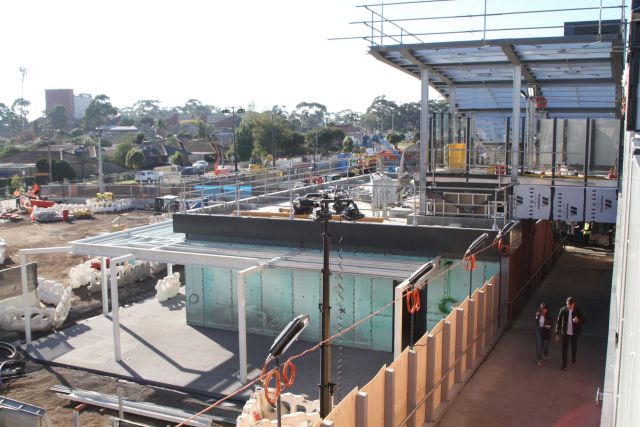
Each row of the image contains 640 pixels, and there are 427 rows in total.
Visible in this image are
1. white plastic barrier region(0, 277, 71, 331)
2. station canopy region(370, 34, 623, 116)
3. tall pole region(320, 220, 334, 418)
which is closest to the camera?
tall pole region(320, 220, 334, 418)

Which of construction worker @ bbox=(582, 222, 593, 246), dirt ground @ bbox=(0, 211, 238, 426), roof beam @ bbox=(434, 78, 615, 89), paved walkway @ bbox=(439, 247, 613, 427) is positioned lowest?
dirt ground @ bbox=(0, 211, 238, 426)

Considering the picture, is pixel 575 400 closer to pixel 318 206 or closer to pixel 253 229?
pixel 318 206

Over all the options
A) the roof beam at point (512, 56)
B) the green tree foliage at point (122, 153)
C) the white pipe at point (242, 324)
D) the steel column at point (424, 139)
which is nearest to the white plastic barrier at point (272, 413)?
the white pipe at point (242, 324)

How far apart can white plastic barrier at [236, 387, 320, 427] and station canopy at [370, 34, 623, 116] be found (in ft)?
31.5

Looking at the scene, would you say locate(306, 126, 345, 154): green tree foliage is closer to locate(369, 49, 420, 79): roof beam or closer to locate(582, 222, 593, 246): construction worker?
locate(582, 222, 593, 246): construction worker

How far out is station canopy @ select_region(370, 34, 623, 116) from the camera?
15508 mm

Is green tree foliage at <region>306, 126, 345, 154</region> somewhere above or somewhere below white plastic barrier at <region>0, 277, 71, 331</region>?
above

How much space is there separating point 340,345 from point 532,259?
5.91 metres

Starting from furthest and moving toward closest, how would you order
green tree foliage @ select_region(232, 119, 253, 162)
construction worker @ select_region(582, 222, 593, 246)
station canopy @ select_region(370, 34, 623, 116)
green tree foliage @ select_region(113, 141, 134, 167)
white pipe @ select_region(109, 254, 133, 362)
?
1. green tree foliage @ select_region(232, 119, 253, 162)
2. green tree foliage @ select_region(113, 141, 134, 167)
3. construction worker @ select_region(582, 222, 593, 246)
4. white pipe @ select_region(109, 254, 133, 362)
5. station canopy @ select_region(370, 34, 623, 116)

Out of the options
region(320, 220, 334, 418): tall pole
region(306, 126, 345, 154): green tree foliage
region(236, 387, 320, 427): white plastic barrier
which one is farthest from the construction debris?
region(306, 126, 345, 154): green tree foliage

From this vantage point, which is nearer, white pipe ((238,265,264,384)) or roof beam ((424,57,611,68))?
white pipe ((238,265,264,384))

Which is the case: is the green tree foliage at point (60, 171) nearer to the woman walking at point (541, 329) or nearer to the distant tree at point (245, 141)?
the distant tree at point (245, 141)

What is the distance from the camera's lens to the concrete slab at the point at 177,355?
14820 millimetres

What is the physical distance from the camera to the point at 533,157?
22281mm
